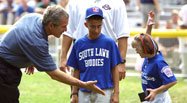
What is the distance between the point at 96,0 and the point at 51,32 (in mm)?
1077

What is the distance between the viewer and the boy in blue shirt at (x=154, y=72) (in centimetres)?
596

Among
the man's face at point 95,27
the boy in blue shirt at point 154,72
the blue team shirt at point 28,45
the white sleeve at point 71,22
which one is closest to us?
the blue team shirt at point 28,45

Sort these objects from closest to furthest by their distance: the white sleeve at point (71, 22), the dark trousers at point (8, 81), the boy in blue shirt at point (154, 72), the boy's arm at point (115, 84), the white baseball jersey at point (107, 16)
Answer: the dark trousers at point (8, 81)
the boy's arm at point (115, 84)
the boy in blue shirt at point (154, 72)
the white baseball jersey at point (107, 16)
the white sleeve at point (71, 22)

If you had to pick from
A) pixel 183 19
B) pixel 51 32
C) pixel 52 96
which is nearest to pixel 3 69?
pixel 51 32

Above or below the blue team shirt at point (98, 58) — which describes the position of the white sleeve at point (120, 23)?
above

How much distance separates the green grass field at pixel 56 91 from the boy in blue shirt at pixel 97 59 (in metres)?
3.15

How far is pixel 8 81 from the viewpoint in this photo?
18.2ft

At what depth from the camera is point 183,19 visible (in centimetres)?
1216

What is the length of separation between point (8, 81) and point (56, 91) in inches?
175

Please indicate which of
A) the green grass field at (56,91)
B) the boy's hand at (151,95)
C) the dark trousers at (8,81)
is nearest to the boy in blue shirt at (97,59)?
the boy's hand at (151,95)

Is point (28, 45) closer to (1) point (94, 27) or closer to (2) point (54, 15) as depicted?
(2) point (54, 15)

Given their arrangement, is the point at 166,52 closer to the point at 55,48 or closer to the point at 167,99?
the point at 55,48

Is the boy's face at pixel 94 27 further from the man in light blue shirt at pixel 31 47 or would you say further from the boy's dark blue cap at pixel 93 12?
the man in light blue shirt at pixel 31 47

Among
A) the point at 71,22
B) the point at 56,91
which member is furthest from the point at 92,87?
the point at 56,91
